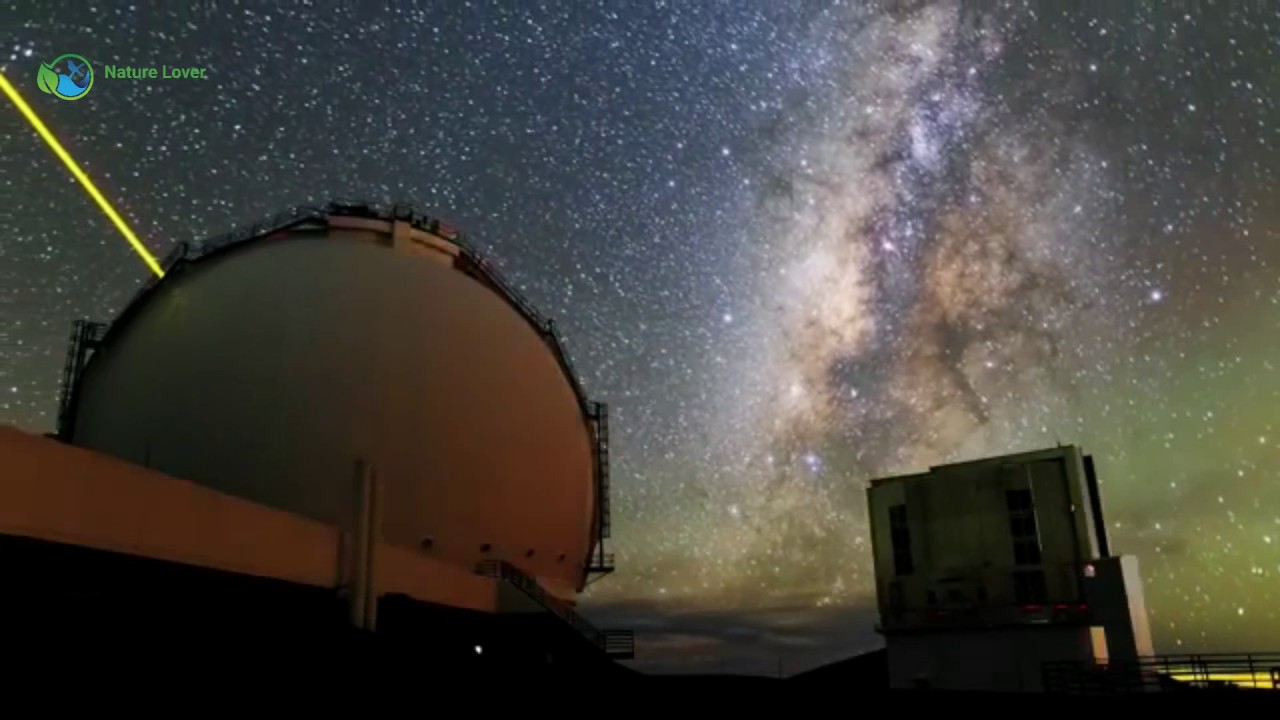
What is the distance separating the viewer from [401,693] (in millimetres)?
11797

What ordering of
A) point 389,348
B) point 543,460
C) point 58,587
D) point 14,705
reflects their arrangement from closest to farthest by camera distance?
point 14,705
point 58,587
point 389,348
point 543,460

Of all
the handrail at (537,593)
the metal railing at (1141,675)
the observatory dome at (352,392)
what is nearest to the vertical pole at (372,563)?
the observatory dome at (352,392)

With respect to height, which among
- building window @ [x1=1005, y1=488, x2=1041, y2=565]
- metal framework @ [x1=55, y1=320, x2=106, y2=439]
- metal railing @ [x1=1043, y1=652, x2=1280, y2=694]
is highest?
metal framework @ [x1=55, y1=320, x2=106, y2=439]

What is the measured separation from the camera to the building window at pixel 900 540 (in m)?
32.4

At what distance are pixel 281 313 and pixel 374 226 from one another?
193 inches

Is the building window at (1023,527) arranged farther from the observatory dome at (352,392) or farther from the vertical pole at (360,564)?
the vertical pole at (360,564)

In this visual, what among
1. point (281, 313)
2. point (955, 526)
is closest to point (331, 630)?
point (281, 313)

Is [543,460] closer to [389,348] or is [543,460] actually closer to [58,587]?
[389,348]

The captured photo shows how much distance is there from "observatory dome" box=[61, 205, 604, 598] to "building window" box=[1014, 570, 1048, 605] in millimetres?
14649

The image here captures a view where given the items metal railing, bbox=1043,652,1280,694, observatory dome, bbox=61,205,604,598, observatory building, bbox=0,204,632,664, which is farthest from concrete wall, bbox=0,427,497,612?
metal railing, bbox=1043,652,1280,694

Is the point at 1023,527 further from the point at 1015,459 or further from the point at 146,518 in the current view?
the point at 146,518

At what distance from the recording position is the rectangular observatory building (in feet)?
90.4

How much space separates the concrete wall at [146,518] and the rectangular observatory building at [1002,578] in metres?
21.8

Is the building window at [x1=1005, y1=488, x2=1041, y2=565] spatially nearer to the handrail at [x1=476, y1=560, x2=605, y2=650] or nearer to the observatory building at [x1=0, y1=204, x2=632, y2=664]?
the observatory building at [x1=0, y1=204, x2=632, y2=664]
